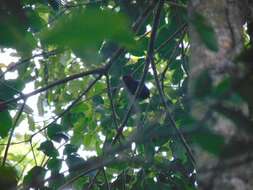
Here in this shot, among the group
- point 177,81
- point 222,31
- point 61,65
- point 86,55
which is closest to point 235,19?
point 222,31

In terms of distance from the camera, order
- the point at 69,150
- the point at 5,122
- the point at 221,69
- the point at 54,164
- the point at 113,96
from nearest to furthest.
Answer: the point at 221,69, the point at 5,122, the point at 54,164, the point at 69,150, the point at 113,96

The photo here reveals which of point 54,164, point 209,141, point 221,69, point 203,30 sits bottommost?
point 209,141

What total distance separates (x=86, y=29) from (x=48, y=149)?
241 cm

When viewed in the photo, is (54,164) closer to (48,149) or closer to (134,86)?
(48,149)

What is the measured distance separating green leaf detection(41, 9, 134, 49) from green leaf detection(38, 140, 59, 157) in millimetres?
2381

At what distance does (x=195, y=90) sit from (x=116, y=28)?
1.26 ft

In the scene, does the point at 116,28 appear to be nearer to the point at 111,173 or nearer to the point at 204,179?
the point at 204,179

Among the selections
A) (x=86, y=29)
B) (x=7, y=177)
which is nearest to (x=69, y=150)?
(x=7, y=177)

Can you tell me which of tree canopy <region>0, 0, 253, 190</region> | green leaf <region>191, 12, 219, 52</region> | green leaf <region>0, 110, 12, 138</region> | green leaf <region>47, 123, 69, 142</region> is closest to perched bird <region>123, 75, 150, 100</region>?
tree canopy <region>0, 0, 253, 190</region>

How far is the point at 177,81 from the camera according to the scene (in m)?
3.49

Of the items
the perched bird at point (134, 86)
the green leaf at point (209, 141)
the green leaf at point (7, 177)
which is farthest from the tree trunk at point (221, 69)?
the perched bird at point (134, 86)

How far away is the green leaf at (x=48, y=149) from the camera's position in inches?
114

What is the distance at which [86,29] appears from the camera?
0.57 metres

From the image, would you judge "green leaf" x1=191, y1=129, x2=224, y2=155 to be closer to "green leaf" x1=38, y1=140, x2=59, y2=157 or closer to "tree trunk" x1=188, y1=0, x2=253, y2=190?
"tree trunk" x1=188, y1=0, x2=253, y2=190
